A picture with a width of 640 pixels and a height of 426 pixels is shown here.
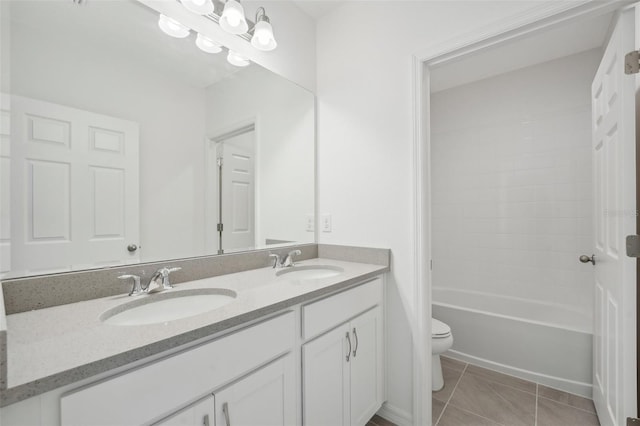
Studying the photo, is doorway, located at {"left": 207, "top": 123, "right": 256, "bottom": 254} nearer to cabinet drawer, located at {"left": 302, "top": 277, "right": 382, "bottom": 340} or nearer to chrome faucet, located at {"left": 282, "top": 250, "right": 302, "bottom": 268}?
chrome faucet, located at {"left": 282, "top": 250, "right": 302, "bottom": 268}

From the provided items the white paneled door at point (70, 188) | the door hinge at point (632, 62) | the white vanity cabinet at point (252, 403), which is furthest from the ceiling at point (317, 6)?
the white vanity cabinet at point (252, 403)

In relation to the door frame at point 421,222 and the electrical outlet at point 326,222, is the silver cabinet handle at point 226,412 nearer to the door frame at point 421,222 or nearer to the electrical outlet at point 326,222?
the door frame at point 421,222

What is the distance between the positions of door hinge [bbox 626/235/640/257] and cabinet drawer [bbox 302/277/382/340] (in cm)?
103

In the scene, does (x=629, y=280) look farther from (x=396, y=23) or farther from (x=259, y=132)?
(x=259, y=132)

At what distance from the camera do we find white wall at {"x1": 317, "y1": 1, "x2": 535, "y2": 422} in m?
1.58

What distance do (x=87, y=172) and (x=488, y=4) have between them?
1.87 meters

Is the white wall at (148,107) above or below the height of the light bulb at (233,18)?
below

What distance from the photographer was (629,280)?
116 cm

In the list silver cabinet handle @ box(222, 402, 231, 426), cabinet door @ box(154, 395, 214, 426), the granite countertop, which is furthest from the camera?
silver cabinet handle @ box(222, 402, 231, 426)

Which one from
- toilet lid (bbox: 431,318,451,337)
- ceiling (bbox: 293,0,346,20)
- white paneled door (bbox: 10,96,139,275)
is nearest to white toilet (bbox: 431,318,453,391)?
toilet lid (bbox: 431,318,451,337)

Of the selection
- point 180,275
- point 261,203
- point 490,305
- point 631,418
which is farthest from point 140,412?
point 490,305

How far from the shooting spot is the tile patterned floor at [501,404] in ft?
5.33

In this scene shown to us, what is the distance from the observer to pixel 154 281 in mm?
1136

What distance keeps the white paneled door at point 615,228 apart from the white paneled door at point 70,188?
2017 millimetres
